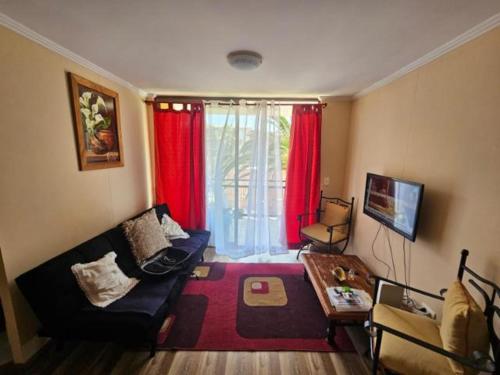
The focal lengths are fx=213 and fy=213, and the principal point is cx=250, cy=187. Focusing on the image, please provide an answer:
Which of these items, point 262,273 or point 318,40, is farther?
point 262,273

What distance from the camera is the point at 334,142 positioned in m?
3.40

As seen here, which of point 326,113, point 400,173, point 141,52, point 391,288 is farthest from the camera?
point 326,113

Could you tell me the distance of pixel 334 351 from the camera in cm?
182

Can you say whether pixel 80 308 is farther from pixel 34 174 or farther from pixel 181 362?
pixel 34 174

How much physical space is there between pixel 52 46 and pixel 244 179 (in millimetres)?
2472

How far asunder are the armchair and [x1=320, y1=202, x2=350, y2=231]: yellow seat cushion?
5.34 feet

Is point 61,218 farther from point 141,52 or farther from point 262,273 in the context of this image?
point 262,273

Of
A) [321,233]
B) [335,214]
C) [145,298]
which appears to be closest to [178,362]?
[145,298]

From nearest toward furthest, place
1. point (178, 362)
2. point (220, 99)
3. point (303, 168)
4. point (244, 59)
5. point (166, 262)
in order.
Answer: point (178, 362) < point (244, 59) < point (166, 262) < point (220, 99) < point (303, 168)

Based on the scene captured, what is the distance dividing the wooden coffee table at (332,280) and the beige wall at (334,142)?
4.16ft

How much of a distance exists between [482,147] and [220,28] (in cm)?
189

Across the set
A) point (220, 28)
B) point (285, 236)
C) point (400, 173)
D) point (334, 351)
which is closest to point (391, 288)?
point (334, 351)

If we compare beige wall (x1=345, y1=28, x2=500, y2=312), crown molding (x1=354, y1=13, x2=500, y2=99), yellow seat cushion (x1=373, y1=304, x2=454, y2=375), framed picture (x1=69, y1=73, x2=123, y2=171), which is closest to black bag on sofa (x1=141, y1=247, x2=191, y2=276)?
framed picture (x1=69, y1=73, x2=123, y2=171)

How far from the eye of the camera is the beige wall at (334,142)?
3.31 m
